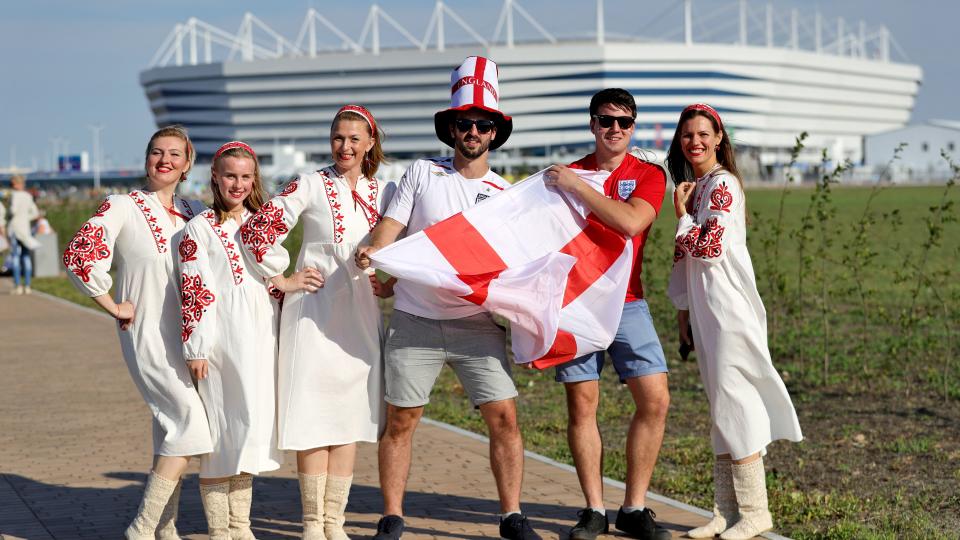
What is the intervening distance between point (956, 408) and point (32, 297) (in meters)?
16.5

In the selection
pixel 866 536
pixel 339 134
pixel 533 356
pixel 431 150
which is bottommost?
pixel 866 536

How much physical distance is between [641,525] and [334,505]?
1419mm

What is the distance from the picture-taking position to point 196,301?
545 centimetres

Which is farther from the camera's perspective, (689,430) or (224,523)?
(689,430)

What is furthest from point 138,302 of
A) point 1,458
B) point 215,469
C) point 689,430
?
point 689,430

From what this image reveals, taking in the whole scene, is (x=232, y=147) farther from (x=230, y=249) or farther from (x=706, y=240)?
(x=706, y=240)

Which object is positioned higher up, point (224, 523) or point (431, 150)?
point (431, 150)

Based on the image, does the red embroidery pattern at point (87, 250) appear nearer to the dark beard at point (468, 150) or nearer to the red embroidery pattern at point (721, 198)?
the dark beard at point (468, 150)

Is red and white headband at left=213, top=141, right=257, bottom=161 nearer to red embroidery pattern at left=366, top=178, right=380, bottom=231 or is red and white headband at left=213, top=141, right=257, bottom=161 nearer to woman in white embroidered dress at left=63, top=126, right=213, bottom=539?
woman in white embroidered dress at left=63, top=126, right=213, bottom=539

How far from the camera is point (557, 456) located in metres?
8.23

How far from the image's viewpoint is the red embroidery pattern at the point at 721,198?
5.75 metres

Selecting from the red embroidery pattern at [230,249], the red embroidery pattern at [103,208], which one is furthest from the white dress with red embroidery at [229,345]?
the red embroidery pattern at [103,208]

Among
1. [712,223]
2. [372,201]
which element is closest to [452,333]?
[372,201]

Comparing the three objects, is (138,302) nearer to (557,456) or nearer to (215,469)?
(215,469)
